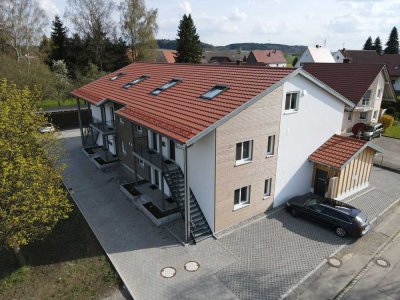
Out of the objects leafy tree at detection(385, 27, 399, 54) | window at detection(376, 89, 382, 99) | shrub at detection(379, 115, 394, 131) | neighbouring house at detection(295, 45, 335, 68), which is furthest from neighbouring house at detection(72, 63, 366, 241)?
leafy tree at detection(385, 27, 399, 54)

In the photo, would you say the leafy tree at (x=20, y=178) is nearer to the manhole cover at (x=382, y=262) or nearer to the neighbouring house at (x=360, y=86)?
the manhole cover at (x=382, y=262)

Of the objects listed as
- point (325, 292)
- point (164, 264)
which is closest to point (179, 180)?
point (164, 264)

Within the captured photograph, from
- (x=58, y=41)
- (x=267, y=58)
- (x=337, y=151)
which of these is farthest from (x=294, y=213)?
(x=267, y=58)

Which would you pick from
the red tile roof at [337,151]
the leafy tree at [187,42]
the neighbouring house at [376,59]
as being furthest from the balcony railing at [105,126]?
the neighbouring house at [376,59]

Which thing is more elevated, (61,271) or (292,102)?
(292,102)

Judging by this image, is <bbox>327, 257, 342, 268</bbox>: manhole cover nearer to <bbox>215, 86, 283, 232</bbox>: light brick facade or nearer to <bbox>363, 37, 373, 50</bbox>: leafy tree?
<bbox>215, 86, 283, 232</bbox>: light brick facade

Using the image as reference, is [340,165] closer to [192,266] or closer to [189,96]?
[189,96]
